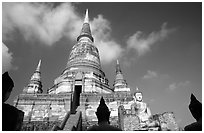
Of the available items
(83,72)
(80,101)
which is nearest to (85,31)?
(83,72)

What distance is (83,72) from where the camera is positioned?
18.8 metres

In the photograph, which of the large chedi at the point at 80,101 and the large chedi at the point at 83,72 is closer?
the large chedi at the point at 80,101

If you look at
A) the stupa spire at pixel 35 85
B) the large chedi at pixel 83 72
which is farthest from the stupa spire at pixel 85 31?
the stupa spire at pixel 35 85

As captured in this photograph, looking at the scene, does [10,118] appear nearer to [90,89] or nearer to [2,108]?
[2,108]

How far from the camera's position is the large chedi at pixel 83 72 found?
17.1 metres

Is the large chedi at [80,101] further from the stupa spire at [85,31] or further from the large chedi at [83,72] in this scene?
the stupa spire at [85,31]

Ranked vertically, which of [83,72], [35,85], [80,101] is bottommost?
[80,101]

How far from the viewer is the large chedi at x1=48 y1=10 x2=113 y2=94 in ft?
56.0

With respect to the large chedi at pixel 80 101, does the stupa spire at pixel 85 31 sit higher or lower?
higher

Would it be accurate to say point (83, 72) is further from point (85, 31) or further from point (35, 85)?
point (85, 31)

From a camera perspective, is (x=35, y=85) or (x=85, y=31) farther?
(x=85, y=31)

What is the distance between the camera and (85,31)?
25.7m

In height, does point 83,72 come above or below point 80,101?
above

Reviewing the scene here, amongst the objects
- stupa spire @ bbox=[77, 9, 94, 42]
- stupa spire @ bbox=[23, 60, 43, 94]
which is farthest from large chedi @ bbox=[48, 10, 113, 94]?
stupa spire @ bbox=[23, 60, 43, 94]
